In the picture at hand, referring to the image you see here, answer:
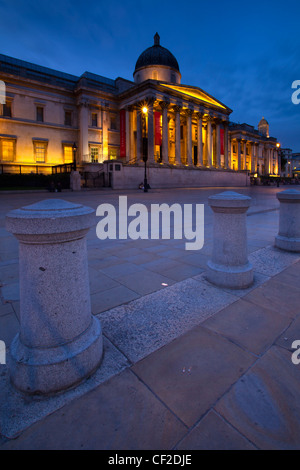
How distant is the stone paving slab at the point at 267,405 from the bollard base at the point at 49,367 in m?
1.10

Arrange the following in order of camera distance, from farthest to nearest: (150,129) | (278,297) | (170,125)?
(170,125), (150,129), (278,297)

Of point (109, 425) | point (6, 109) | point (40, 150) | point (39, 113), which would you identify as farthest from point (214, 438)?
point (39, 113)

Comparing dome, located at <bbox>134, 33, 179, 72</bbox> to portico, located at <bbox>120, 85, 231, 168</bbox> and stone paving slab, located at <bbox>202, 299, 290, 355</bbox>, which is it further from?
stone paving slab, located at <bbox>202, 299, 290, 355</bbox>

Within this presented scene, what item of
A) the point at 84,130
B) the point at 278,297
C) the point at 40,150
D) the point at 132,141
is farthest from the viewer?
the point at 132,141

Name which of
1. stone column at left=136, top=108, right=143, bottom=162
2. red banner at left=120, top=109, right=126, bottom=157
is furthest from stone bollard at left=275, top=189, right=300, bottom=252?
red banner at left=120, top=109, right=126, bottom=157

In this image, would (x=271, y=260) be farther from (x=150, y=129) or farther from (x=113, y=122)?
(x=113, y=122)

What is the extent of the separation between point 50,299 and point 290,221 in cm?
565

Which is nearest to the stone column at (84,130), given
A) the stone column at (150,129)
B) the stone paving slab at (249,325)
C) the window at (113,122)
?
the window at (113,122)

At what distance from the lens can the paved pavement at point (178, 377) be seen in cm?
162

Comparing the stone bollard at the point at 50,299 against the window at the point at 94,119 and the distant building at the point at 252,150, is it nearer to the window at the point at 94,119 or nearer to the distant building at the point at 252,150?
the window at the point at 94,119

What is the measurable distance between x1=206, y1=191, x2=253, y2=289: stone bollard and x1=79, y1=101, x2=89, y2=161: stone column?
42088 mm

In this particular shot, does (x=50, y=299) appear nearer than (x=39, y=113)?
Yes

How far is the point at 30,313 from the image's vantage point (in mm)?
2016

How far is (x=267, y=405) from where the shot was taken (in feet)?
6.04
